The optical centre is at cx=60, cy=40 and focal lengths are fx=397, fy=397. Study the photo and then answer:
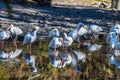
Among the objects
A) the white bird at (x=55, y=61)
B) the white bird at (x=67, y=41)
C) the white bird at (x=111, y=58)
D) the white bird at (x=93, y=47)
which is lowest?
the white bird at (x=93, y=47)

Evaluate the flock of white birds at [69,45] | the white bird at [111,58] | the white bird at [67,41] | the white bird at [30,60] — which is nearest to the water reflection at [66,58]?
the flock of white birds at [69,45]

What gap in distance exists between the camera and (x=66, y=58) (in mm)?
6973

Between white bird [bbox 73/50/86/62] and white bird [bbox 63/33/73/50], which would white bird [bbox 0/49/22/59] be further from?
white bird [bbox 73/50/86/62]

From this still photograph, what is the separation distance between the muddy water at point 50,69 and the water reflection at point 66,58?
3.0 inches

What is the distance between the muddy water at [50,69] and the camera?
5395 millimetres

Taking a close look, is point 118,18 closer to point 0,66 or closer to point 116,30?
point 116,30

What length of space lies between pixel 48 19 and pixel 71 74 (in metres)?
7.30

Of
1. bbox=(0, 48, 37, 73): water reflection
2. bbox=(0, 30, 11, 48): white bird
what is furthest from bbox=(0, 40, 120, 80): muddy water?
bbox=(0, 30, 11, 48): white bird

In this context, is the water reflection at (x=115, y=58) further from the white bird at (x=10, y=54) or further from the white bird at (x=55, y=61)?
the white bird at (x=10, y=54)

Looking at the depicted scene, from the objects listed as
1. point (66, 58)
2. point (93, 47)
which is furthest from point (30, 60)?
point (93, 47)

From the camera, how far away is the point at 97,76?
5531 mm

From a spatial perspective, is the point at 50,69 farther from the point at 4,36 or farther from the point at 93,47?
the point at 4,36

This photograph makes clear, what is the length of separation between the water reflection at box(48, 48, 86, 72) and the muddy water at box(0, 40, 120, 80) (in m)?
0.08

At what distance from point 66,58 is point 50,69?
112 cm
